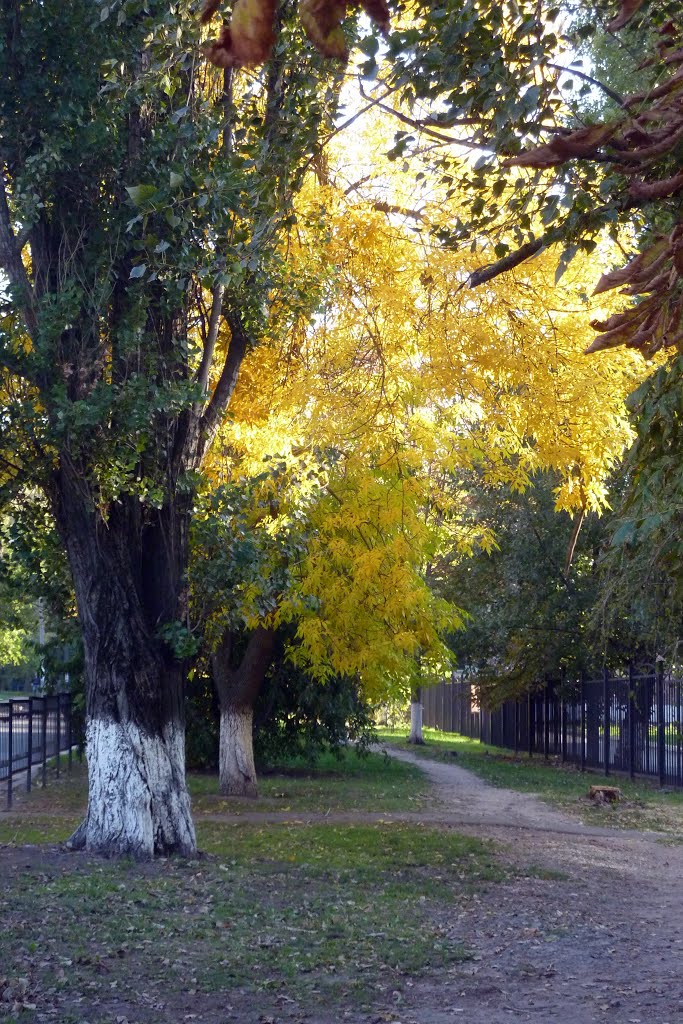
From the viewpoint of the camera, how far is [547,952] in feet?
26.5

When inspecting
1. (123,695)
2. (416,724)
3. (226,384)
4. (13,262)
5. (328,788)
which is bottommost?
(416,724)

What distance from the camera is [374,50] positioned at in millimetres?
6262

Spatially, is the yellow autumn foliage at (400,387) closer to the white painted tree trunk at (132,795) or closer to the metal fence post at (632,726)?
the white painted tree trunk at (132,795)

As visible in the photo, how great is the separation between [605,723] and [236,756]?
9.37 m

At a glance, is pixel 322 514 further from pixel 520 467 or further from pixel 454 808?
pixel 454 808

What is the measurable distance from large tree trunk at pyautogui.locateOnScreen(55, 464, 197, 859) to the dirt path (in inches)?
124

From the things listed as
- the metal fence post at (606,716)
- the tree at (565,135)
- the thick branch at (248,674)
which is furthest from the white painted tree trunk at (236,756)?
the tree at (565,135)

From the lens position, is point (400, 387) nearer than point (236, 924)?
No

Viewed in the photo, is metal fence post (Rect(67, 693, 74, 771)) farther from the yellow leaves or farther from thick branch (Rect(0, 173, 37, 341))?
the yellow leaves

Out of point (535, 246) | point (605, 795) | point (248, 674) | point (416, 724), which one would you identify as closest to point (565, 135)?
point (535, 246)

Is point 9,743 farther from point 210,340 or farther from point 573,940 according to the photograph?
point 573,940

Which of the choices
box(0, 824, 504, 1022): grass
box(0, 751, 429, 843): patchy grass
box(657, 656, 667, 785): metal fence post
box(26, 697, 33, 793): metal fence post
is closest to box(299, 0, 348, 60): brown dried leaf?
box(0, 824, 504, 1022): grass

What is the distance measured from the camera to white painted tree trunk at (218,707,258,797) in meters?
18.5

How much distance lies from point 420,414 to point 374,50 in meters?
8.88
